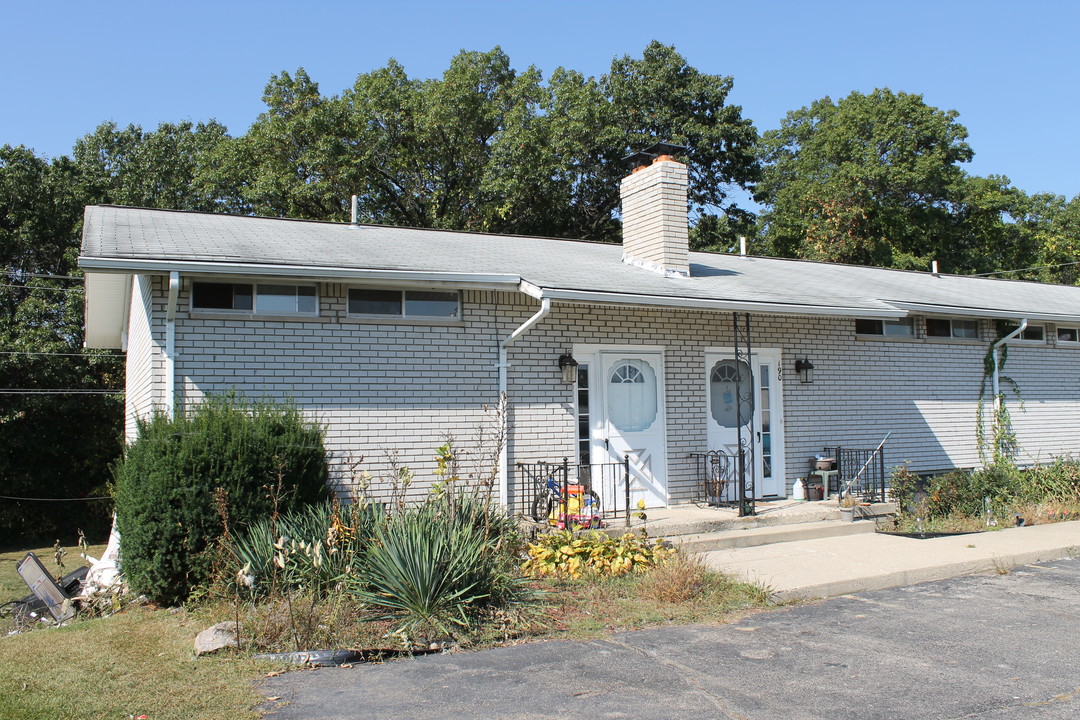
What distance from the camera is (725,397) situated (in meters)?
11.0

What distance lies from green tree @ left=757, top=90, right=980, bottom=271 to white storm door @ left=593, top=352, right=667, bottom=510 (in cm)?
2134

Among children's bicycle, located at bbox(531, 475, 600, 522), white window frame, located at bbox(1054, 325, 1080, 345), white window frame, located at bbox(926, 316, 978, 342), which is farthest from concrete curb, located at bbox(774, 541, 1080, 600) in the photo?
white window frame, located at bbox(1054, 325, 1080, 345)

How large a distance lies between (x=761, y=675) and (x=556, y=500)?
4347mm

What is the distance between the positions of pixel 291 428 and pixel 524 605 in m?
2.71

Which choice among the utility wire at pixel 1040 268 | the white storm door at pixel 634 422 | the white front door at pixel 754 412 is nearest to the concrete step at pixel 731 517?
the white storm door at pixel 634 422

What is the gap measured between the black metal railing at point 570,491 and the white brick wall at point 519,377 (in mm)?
237

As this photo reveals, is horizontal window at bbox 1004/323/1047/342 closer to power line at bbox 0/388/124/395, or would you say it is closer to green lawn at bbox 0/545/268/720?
green lawn at bbox 0/545/268/720

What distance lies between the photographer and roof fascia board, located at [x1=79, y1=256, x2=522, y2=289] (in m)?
7.44

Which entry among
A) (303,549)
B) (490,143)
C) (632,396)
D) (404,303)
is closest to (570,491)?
(632,396)

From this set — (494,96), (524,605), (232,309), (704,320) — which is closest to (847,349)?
(704,320)

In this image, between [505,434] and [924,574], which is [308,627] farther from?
[924,574]

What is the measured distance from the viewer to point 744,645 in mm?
5742

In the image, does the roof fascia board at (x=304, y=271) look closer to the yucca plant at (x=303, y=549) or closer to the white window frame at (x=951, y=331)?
the yucca plant at (x=303, y=549)

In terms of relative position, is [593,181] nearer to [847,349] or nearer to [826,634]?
[847,349]
